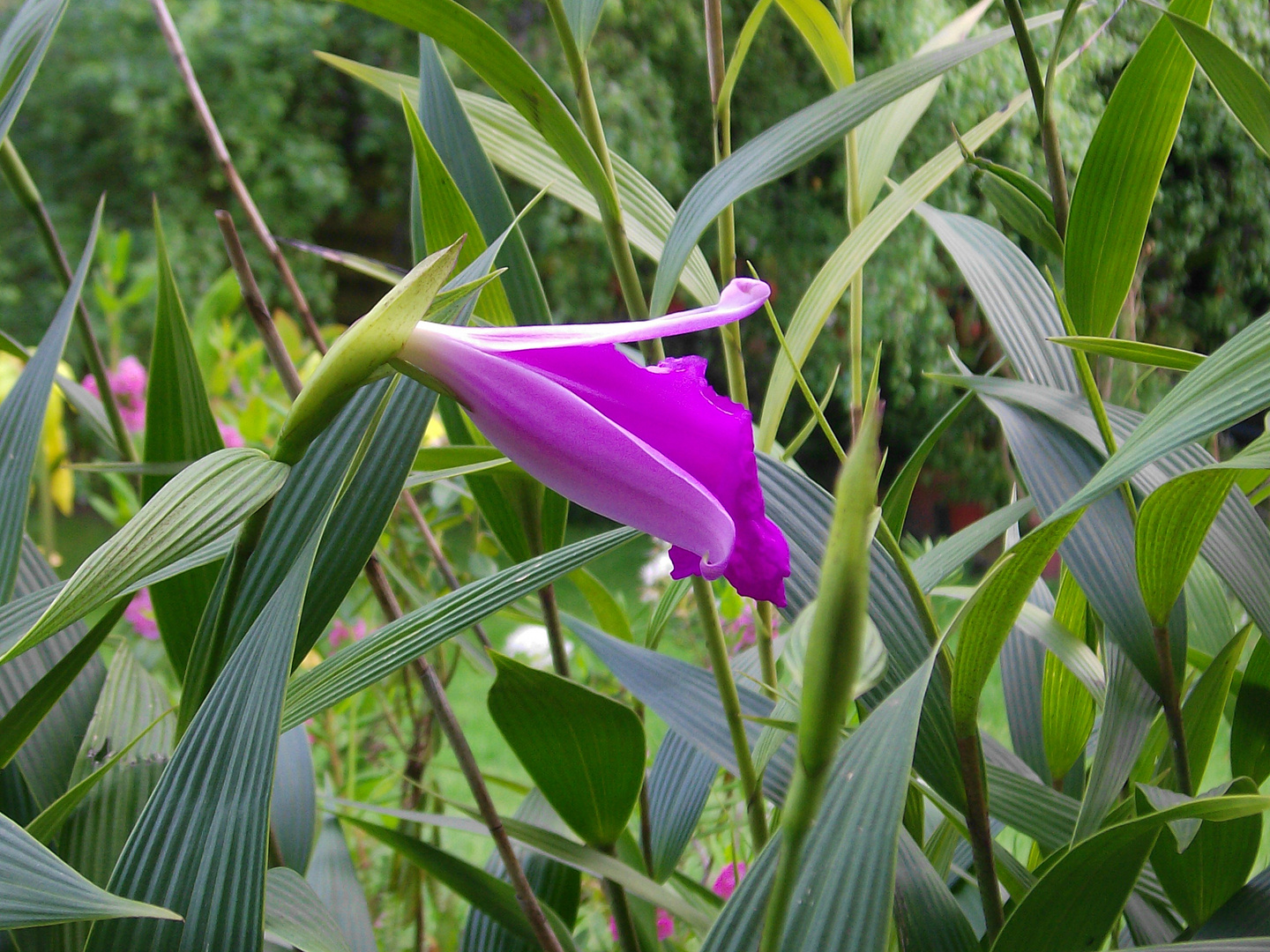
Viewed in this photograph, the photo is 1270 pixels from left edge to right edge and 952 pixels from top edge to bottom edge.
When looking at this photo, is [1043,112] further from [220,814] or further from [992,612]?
[220,814]

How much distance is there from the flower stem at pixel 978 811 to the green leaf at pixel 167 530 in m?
0.18

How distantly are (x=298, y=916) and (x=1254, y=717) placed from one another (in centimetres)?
30

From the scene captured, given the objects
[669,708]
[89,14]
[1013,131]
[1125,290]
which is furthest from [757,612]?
[89,14]

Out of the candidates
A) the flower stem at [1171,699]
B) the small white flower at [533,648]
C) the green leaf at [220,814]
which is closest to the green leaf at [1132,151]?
the flower stem at [1171,699]

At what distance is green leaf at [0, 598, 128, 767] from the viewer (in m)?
0.23

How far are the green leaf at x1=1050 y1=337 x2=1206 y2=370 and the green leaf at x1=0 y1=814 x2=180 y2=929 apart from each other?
0.23 m

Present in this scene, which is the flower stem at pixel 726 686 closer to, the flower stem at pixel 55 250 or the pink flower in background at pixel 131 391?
the flower stem at pixel 55 250

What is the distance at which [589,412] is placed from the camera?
0.62 ft

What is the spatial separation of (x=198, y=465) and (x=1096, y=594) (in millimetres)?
237

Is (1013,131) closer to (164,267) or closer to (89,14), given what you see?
(164,267)

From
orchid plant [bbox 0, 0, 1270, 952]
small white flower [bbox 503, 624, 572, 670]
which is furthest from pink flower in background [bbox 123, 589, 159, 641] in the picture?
orchid plant [bbox 0, 0, 1270, 952]

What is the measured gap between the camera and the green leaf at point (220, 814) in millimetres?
192

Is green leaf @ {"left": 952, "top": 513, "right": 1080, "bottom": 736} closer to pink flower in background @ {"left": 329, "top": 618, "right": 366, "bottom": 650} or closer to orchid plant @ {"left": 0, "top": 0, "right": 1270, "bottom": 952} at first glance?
orchid plant @ {"left": 0, "top": 0, "right": 1270, "bottom": 952}

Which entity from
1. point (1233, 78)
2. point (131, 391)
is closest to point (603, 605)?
point (1233, 78)
